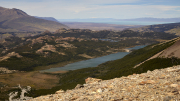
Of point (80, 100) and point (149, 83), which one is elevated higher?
point (149, 83)

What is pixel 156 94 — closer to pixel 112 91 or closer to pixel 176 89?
pixel 176 89

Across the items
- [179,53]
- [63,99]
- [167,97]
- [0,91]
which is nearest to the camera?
[167,97]

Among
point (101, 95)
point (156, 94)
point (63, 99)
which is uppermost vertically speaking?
point (156, 94)

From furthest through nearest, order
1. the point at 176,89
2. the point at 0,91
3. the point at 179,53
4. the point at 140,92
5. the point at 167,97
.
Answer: the point at 0,91
the point at 179,53
the point at 140,92
the point at 176,89
the point at 167,97

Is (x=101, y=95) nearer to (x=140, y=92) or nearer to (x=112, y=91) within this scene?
(x=112, y=91)

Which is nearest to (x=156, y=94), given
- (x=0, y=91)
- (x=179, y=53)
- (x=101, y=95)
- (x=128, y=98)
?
(x=128, y=98)

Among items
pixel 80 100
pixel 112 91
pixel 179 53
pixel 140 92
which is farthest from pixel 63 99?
pixel 179 53

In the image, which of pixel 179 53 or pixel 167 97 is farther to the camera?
pixel 179 53

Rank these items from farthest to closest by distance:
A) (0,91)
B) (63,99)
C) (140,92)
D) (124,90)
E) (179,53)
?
(0,91), (179,53), (63,99), (124,90), (140,92)

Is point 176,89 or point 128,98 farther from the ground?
point 176,89
